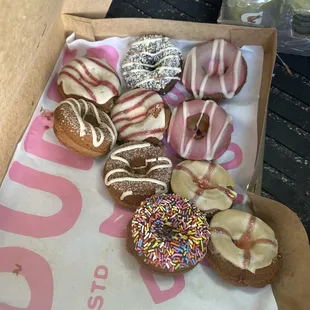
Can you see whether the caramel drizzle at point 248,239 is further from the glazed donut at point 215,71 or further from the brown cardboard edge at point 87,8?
the brown cardboard edge at point 87,8

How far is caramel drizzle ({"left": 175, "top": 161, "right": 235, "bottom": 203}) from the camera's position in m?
1.31

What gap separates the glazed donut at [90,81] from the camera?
4.78ft

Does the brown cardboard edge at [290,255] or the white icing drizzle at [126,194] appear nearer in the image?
the brown cardboard edge at [290,255]

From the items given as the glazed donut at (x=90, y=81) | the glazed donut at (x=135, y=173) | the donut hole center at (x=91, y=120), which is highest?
the glazed donut at (x=90, y=81)

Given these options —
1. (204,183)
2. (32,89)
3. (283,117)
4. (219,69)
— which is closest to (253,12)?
(219,69)

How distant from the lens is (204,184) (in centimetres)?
134

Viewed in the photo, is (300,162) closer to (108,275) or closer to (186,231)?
(186,231)

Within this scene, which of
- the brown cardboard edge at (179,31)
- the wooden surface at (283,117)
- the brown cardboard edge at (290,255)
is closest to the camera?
the brown cardboard edge at (290,255)

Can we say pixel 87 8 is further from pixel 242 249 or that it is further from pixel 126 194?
pixel 242 249

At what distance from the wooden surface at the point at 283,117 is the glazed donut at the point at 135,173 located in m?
0.30

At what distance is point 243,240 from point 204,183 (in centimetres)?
18

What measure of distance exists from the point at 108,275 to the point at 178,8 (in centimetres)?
93

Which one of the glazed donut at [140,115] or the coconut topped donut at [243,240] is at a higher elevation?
the glazed donut at [140,115]

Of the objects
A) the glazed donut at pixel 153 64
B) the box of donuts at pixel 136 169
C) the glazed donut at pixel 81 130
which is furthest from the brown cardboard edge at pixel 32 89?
the glazed donut at pixel 153 64
